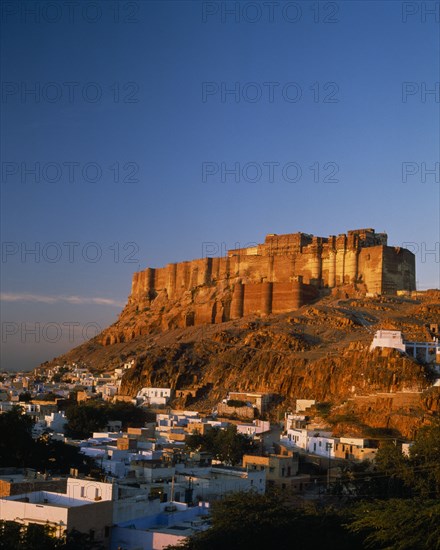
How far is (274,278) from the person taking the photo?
75.4m

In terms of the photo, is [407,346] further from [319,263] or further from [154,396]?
[319,263]

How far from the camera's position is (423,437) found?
31109mm

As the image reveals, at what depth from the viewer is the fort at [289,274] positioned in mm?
69688

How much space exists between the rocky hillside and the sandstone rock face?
2081 millimetres

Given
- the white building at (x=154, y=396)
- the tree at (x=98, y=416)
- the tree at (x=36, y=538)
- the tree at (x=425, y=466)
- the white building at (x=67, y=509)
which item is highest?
the white building at (x=154, y=396)

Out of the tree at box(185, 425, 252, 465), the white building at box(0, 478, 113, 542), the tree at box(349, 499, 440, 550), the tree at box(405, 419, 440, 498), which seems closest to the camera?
the tree at box(349, 499, 440, 550)

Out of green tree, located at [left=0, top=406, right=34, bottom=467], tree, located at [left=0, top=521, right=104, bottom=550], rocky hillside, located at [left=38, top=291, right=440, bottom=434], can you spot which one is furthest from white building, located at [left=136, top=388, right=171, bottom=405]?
A: tree, located at [left=0, top=521, right=104, bottom=550]

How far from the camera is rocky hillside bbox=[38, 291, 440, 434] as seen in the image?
44.6 m

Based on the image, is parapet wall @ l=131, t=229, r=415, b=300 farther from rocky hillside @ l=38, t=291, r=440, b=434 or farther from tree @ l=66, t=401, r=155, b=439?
tree @ l=66, t=401, r=155, b=439

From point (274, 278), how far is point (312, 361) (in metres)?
23.2

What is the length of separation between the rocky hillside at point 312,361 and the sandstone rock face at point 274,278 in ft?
6.83

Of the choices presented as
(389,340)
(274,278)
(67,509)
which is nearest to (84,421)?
(389,340)

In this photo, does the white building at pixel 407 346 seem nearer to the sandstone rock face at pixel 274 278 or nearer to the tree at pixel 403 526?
the sandstone rock face at pixel 274 278

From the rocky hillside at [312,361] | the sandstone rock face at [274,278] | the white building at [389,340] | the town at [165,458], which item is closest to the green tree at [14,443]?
the town at [165,458]
